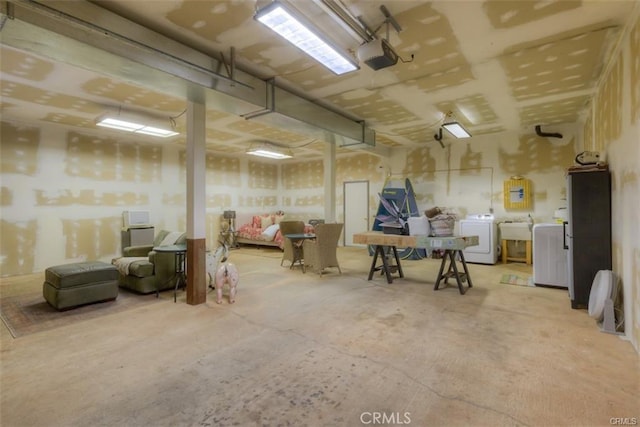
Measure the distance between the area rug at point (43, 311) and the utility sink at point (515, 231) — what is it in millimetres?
6435

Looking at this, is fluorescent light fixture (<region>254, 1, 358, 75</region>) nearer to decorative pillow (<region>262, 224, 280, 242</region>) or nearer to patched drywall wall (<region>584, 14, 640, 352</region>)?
patched drywall wall (<region>584, 14, 640, 352</region>)

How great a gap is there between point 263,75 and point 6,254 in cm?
549

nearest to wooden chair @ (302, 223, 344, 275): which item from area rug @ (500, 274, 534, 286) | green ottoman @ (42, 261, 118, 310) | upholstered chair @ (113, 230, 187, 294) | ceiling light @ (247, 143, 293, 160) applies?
upholstered chair @ (113, 230, 187, 294)

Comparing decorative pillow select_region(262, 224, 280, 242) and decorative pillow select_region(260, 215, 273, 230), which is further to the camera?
decorative pillow select_region(260, 215, 273, 230)

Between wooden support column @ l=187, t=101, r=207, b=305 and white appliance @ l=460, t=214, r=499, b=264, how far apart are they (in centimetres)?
515

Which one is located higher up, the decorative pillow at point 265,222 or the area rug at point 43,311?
the decorative pillow at point 265,222

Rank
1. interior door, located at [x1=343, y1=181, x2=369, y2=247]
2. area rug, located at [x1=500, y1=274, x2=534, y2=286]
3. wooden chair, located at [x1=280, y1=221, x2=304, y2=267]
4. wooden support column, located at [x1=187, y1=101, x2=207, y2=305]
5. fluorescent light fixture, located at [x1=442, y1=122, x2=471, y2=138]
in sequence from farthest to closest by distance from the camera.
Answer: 1. interior door, located at [x1=343, y1=181, x2=369, y2=247]
2. wooden chair, located at [x1=280, y1=221, x2=304, y2=267]
3. fluorescent light fixture, located at [x1=442, y1=122, x2=471, y2=138]
4. area rug, located at [x1=500, y1=274, x2=534, y2=286]
5. wooden support column, located at [x1=187, y1=101, x2=207, y2=305]

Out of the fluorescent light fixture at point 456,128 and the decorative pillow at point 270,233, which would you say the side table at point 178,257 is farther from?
the fluorescent light fixture at point 456,128

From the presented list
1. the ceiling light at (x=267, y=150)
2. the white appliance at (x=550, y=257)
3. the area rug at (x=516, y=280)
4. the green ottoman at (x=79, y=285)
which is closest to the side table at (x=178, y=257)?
the green ottoman at (x=79, y=285)

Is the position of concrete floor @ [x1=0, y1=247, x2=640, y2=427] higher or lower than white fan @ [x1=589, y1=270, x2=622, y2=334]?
lower

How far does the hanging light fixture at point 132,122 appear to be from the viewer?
16.0 feet

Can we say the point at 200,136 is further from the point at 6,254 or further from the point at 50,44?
the point at 6,254

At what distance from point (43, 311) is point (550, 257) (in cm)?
659

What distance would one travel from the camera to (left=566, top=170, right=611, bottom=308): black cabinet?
127 inches
